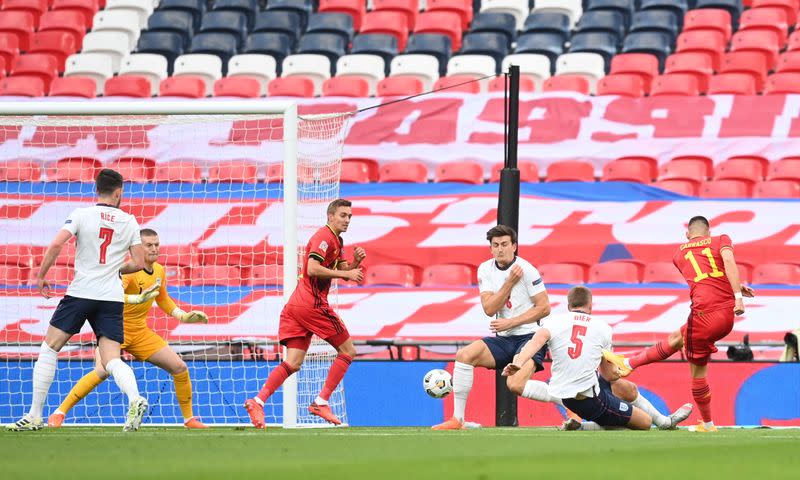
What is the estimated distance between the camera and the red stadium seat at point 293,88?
63.9 ft

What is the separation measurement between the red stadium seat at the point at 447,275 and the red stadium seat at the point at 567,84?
4.18 m

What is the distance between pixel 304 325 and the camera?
32.7ft

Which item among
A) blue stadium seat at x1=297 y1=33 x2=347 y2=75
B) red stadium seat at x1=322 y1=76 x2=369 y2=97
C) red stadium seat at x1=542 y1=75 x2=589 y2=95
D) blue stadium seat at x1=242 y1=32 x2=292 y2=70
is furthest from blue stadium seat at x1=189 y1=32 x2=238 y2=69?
red stadium seat at x1=542 y1=75 x2=589 y2=95

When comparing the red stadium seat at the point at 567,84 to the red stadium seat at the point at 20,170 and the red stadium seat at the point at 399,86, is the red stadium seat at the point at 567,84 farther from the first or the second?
the red stadium seat at the point at 20,170

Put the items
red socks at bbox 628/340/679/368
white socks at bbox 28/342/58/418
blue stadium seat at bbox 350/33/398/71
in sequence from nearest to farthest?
white socks at bbox 28/342/58/418
red socks at bbox 628/340/679/368
blue stadium seat at bbox 350/33/398/71

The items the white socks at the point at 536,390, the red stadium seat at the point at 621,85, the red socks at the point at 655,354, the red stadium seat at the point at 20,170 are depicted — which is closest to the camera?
the white socks at the point at 536,390

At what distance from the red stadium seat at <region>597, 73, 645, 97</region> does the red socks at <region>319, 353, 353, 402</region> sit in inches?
378

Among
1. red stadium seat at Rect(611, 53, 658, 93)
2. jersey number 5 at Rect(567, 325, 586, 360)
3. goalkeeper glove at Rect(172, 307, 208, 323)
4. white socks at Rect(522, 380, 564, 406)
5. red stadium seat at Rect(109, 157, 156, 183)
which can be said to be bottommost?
white socks at Rect(522, 380, 564, 406)

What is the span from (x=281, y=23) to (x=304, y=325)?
12.6 meters

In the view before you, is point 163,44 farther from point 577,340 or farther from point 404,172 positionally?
point 577,340

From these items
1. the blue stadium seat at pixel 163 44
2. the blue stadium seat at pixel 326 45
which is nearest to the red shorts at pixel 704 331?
the blue stadium seat at pixel 326 45

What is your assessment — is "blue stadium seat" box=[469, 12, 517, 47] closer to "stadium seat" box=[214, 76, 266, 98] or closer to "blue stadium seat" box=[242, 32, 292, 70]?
"blue stadium seat" box=[242, 32, 292, 70]

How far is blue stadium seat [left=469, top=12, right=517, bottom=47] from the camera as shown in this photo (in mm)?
20703

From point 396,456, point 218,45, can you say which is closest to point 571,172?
point 218,45
